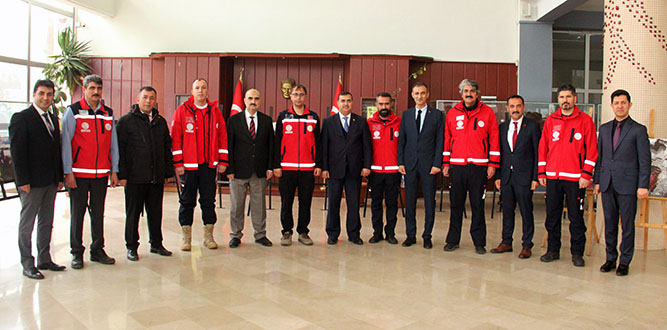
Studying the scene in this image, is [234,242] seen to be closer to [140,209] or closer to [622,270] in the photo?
[140,209]

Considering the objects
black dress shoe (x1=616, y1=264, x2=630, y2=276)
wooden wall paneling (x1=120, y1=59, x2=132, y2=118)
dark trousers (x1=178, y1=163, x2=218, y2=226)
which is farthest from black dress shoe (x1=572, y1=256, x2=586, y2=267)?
wooden wall paneling (x1=120, y1=59, x2=132, y2=118)

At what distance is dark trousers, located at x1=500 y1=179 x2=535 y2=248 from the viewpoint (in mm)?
4910

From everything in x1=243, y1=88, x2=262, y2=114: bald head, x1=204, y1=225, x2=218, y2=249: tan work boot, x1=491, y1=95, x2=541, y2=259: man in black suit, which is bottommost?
x1=204, y1=225, x2=218, y2=249: tan work boot

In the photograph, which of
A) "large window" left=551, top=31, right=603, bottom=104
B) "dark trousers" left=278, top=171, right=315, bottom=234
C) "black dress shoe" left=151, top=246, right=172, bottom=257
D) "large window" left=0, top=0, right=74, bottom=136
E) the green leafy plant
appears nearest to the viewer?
"black dress shoe" left=151, top=246, right=172, bottom=257

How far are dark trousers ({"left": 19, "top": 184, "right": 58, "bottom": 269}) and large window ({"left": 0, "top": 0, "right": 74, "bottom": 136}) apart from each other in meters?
5.38

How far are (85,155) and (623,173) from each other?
4.57 metres

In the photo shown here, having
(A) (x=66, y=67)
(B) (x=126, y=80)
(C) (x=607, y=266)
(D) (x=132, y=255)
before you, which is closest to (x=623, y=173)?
(C) (x=607, y=266)

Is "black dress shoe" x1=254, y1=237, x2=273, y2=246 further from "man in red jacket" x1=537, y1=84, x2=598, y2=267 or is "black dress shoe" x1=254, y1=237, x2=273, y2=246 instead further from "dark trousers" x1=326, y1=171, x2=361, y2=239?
"man in red jacket" x1=537, y1=84, x2=598, y2=267

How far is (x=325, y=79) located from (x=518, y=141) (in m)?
5.35

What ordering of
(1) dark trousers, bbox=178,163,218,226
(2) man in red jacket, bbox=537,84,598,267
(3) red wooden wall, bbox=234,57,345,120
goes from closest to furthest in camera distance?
1. (2) man in red jacket, bbox=537,84,598,267
2. (1) dark trousers, bbox=178,163,218,226
3. (3) red wooden wall, bbox=234,57,345,120

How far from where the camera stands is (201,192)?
4926 mm

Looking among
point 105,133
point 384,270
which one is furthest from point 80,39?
point 384,270

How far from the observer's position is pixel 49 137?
4.03m

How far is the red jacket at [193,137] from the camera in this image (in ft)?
15.6
